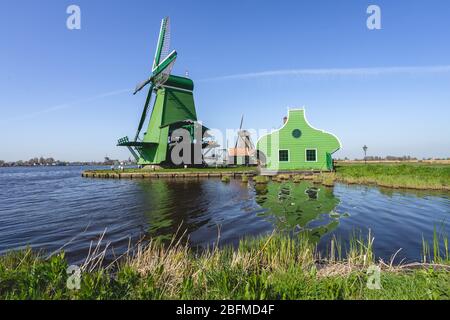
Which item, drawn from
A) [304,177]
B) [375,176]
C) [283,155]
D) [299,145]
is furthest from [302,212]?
[299,145]

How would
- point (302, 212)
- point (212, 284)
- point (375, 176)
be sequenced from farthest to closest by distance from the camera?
point (375, 176) < point (302, 212) < point (212, 284)

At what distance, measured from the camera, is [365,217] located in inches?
446

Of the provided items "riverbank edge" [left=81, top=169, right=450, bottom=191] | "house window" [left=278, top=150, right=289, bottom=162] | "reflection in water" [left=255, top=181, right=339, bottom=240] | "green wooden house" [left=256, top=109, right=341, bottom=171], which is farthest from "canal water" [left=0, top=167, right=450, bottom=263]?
"house window" [left=278, top=150, right=289, bottom=162]

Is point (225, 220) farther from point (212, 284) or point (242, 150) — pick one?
point (242, 150)

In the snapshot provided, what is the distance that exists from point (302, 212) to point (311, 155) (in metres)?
18.7

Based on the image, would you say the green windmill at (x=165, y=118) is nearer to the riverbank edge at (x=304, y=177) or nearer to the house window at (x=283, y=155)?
the riverbank edge at (x=304, y=177)

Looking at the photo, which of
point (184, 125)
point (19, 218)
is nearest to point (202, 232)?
point (19, 218)

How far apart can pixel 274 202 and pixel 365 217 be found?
Answer: 17.1ft

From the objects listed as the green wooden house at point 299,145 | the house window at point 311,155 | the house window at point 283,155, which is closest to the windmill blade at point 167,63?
the green wooden house at point 299,145

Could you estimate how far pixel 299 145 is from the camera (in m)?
29.4

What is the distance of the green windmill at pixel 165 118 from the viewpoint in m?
39.8

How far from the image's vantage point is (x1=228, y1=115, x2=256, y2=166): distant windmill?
2299 inches

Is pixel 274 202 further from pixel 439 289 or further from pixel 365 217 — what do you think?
pixel 439 289

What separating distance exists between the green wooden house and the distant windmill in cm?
2759
